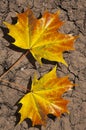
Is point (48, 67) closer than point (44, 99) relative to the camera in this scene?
No

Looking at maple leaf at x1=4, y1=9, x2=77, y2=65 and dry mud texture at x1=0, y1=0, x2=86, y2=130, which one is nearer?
maple leaf at x1=4, y1=9, x2=77, y2=65

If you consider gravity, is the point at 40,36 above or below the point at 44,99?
above

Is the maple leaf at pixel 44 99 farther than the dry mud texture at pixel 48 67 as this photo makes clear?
No

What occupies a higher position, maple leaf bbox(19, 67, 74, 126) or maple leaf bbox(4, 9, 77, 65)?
maple leaf bbox(4, 9, 77, 65)
